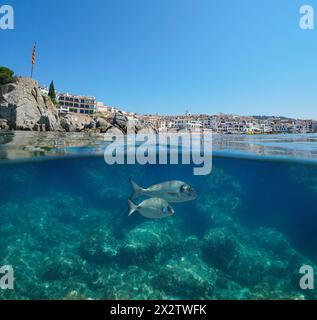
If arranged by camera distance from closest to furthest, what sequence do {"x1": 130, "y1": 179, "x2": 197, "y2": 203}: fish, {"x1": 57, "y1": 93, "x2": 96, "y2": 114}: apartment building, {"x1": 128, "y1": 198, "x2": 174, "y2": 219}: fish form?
1. {"x1": 130, "y1": 179, "x2": 197, "y2": 203}: fish
2. {"x1": 128, "y1": 198, "x2": 174, "y2": 219}: fish
3. {"x1": 57, "y1": 93, "x2": 96, "y2": 114}: apartment building

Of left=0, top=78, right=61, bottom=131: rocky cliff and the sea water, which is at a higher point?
left=0, top=78, right=61, bottom=131: rocky cliff

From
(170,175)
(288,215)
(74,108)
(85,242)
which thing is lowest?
(288,215)

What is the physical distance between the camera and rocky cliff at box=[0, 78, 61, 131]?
3166 cm

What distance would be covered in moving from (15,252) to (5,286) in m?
2.26

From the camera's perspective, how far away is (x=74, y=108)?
8969 centimetres

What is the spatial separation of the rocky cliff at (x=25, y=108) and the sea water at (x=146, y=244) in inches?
544

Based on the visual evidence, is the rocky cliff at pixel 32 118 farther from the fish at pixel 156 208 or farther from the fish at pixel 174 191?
the fish at pixel 174 191

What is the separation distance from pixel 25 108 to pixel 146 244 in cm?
3295

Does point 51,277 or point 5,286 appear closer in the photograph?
point 5,286

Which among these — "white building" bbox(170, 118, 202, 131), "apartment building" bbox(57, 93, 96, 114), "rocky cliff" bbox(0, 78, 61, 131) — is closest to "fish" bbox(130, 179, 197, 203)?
"rocky cliff" bbox(0, 78, 61, 131)

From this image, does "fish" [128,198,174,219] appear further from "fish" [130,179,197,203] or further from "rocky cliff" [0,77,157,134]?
"rocky cliff" [0,77,157,134]

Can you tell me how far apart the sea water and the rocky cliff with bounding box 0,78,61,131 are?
13805 millimetres
